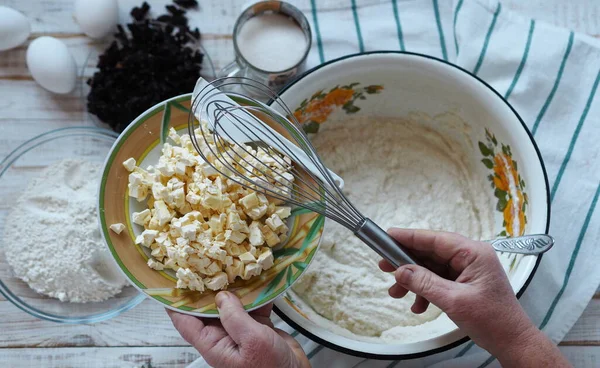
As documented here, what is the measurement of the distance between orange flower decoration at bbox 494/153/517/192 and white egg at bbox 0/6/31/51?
1.10 meters

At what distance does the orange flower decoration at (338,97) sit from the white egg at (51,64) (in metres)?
0.60

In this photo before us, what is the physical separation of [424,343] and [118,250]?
0.57 m

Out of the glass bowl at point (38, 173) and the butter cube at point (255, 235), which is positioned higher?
the butter cube at point (255, 235)

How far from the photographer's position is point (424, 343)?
40.2 inches

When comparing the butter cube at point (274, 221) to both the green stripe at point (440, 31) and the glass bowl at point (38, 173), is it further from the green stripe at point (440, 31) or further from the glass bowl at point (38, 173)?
the green stripe at point (440, 31)

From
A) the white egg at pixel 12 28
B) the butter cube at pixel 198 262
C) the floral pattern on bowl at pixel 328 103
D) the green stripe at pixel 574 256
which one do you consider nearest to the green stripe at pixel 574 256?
the green stripe at pixel 574 256

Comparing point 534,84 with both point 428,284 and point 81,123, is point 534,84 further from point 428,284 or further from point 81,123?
point 81,123

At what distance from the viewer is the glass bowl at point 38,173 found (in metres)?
1.30

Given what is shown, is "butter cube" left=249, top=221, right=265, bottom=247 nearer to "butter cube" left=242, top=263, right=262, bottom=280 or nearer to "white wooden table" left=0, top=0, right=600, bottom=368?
"butter cube" left=242, top=263, right=262, bottom=280

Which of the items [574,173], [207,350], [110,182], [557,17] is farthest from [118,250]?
[557,17]

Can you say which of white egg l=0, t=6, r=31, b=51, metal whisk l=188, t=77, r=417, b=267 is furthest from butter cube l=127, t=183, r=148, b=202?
white egg l=0, t=6, r=31, b=51

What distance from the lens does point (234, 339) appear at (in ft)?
3.03

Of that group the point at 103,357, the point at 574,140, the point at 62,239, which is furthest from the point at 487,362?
the point at 62,239

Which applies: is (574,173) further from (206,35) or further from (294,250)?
(206,35)
